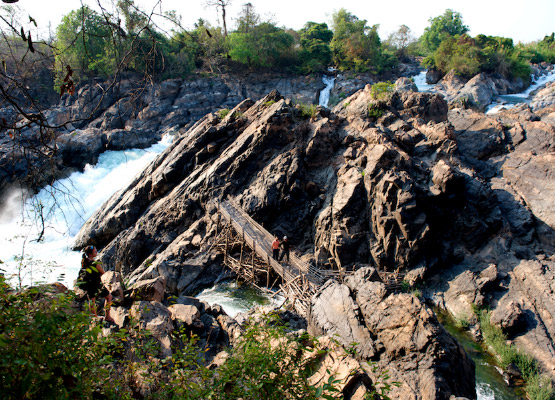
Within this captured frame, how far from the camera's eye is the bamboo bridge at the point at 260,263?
13.1 meters

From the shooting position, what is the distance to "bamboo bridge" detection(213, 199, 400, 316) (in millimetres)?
13141

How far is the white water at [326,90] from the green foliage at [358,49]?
2.13 metres

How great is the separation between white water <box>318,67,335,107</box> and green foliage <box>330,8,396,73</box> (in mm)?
2133

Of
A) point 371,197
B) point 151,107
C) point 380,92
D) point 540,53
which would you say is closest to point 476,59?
point 540,53

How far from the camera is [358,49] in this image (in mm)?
44219

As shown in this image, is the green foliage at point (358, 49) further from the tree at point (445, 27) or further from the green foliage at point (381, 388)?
the green foliage at point (381, 388)

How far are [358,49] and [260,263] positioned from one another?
118 ft

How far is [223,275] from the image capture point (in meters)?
16.8

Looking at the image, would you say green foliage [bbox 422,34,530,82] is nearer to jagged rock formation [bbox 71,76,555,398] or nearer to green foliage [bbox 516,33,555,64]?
green foliage [bbox 516,33,555,64]

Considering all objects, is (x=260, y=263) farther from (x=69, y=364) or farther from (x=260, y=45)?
(x=260, y=45)

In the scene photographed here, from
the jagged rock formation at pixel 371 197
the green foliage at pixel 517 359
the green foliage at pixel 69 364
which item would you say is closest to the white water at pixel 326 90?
the jagged rock formation at pixel 371 197

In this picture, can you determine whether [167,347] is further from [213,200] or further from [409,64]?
[409,64]

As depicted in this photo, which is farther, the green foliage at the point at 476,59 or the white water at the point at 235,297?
the green foliage at the point at 476,59

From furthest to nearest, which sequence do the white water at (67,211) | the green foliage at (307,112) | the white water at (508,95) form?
1. the white water at (508,95)
2. the green foliage at (307,112)
3. the white water at (67,211)
